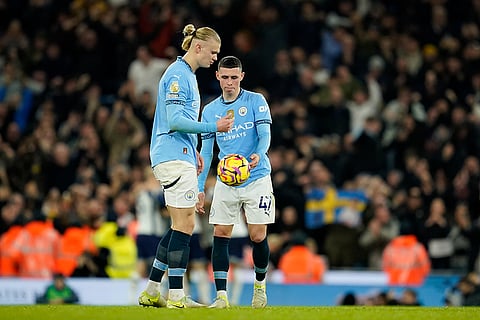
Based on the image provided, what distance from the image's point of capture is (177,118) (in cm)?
1166

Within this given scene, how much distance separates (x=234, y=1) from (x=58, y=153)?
5.28 metres

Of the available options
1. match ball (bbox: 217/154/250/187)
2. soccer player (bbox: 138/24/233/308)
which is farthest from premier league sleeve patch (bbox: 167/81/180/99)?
match ball (bbox: 217/154/250/187)

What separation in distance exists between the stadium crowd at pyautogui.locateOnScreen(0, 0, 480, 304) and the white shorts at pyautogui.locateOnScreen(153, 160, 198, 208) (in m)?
7.20

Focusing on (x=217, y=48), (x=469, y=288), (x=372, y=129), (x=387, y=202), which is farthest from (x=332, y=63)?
(x=217, y=48)

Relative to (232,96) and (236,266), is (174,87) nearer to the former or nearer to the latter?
(232,96)

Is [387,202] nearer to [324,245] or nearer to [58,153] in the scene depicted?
[324,245]

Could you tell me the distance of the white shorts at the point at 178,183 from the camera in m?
11.8

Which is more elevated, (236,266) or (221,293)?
(236,266)

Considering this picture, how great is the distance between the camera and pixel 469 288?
59.4ft

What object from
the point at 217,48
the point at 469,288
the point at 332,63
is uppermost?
the point at 332,63

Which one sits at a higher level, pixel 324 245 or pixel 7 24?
pixel 7 24

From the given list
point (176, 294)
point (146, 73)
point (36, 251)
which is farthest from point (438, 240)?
point (176, 294)

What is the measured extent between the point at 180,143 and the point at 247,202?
1.14 metres

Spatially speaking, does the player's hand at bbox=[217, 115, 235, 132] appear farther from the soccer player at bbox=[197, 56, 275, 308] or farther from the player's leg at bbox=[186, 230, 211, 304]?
the player's leg at bbox=[186, 230, 211, 304]
